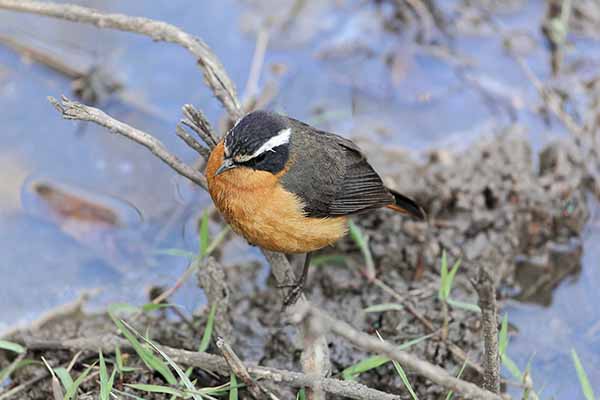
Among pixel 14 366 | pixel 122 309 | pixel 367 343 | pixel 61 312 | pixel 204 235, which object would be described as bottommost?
pixel 61 312

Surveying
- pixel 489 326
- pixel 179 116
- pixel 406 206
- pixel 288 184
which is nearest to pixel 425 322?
pixel 406 206

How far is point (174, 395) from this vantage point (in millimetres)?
4516

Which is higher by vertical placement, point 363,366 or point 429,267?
point 363,366

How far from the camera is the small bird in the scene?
4.82m

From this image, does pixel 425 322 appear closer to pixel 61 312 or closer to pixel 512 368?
pixel 512 368

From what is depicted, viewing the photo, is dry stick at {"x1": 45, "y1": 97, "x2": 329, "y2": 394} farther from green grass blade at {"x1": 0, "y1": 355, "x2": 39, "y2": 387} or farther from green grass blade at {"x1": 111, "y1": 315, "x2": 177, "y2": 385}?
green grass blade at {"x1": 0, "y1": 355, "x2": 39, "y2": 387}

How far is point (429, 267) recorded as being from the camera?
5980 millimetres

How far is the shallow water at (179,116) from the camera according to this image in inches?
237

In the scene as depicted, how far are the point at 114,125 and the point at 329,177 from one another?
1.45 m

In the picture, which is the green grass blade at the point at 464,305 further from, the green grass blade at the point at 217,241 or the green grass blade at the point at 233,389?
the green grass blade at the point at 217,241

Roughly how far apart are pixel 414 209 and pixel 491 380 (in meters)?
1.89

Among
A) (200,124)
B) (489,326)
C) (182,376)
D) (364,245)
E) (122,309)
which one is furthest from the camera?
(364,245)

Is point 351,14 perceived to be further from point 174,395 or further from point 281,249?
point 174,395

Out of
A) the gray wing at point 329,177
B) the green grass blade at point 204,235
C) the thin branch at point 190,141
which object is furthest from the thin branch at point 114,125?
the gray wing at point 329,177
